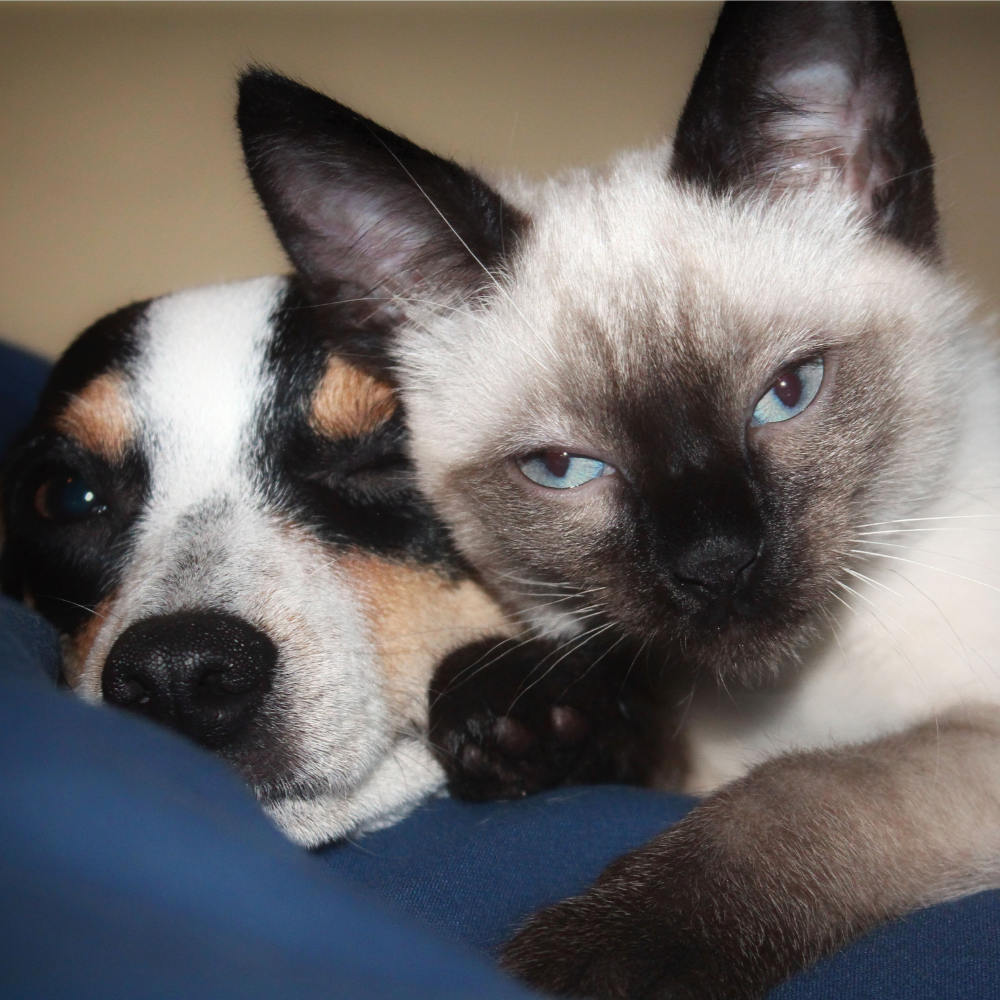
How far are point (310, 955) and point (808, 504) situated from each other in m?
0.72

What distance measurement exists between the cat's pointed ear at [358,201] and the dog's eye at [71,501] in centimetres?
41

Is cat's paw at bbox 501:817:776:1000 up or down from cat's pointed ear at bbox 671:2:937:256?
down

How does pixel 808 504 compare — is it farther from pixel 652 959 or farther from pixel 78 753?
pixel 78 753

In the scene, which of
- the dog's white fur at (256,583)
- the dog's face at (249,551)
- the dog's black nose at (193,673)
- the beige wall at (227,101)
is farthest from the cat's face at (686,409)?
the beige wall at (227,101)

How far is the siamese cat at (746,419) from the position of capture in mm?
968

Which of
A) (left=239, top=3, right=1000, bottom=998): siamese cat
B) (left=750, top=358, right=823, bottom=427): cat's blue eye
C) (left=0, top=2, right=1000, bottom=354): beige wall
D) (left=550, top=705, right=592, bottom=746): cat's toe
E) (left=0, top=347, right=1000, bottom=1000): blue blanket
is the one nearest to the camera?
(left=0, top=347, right=1000, bottom=1000): blue blanket

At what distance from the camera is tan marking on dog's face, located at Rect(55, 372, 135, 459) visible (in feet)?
4.27

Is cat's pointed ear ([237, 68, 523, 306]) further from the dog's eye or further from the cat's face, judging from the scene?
the dog's eye

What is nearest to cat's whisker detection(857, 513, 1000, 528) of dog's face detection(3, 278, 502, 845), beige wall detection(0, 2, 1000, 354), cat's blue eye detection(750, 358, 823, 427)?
cat's blue eye detection(750, 358, 823, 427)

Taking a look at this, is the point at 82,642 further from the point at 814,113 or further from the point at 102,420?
the point at 814,113

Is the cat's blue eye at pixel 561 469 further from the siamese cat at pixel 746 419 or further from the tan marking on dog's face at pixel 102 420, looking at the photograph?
the tan marking on dog's face at pixel 102 420

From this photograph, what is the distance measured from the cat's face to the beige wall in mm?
1071

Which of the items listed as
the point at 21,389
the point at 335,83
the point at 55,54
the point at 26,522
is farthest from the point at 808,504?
the point at 55,54

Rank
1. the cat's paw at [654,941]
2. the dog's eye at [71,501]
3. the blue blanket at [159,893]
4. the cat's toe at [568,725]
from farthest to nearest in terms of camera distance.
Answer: the dog's eye at [71,501] < the cat's toe at [568,725] < the cat's paw at [654,941] < the blue blanket at [159,893]
